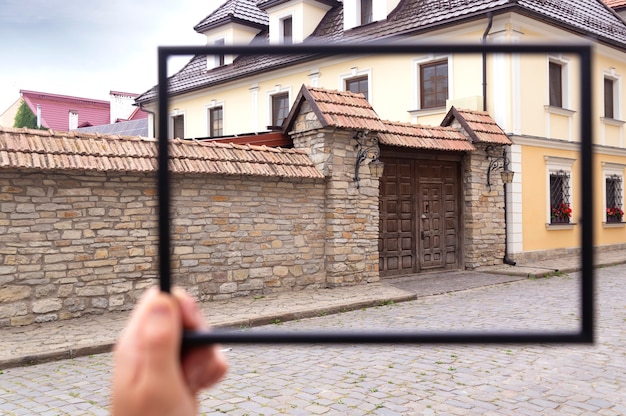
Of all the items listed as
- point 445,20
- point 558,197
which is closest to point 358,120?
point 445,20

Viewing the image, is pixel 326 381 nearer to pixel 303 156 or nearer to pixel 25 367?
pixel 25 367

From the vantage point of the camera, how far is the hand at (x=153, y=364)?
2.87 feet

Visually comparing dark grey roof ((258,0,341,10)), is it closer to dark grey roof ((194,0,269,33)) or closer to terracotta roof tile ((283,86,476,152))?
dark grey roof ((194,0,269,33))

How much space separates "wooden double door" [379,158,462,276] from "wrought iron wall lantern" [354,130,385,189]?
1.10 metres

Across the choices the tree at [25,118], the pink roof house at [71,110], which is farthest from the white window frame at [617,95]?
the tree at [25,118]

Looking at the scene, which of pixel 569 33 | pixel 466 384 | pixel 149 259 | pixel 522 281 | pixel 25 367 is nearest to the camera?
pixel 466 384

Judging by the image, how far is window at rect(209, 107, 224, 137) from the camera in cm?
2286

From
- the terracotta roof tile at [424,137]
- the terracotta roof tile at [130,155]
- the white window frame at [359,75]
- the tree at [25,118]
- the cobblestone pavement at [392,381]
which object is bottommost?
the cobblestone pavement at [392,381]

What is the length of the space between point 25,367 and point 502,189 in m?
11.4

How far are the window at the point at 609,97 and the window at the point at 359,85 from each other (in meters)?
6.82

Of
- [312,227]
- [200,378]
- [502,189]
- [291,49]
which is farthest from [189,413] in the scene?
[502,189]

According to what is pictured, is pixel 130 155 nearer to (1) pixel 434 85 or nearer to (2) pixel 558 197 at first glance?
(1) pixel 434 85

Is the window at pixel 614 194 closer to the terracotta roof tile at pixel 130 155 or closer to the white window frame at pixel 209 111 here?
the terracotta roof tile at pixel 130 155

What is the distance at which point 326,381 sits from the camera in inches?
214
